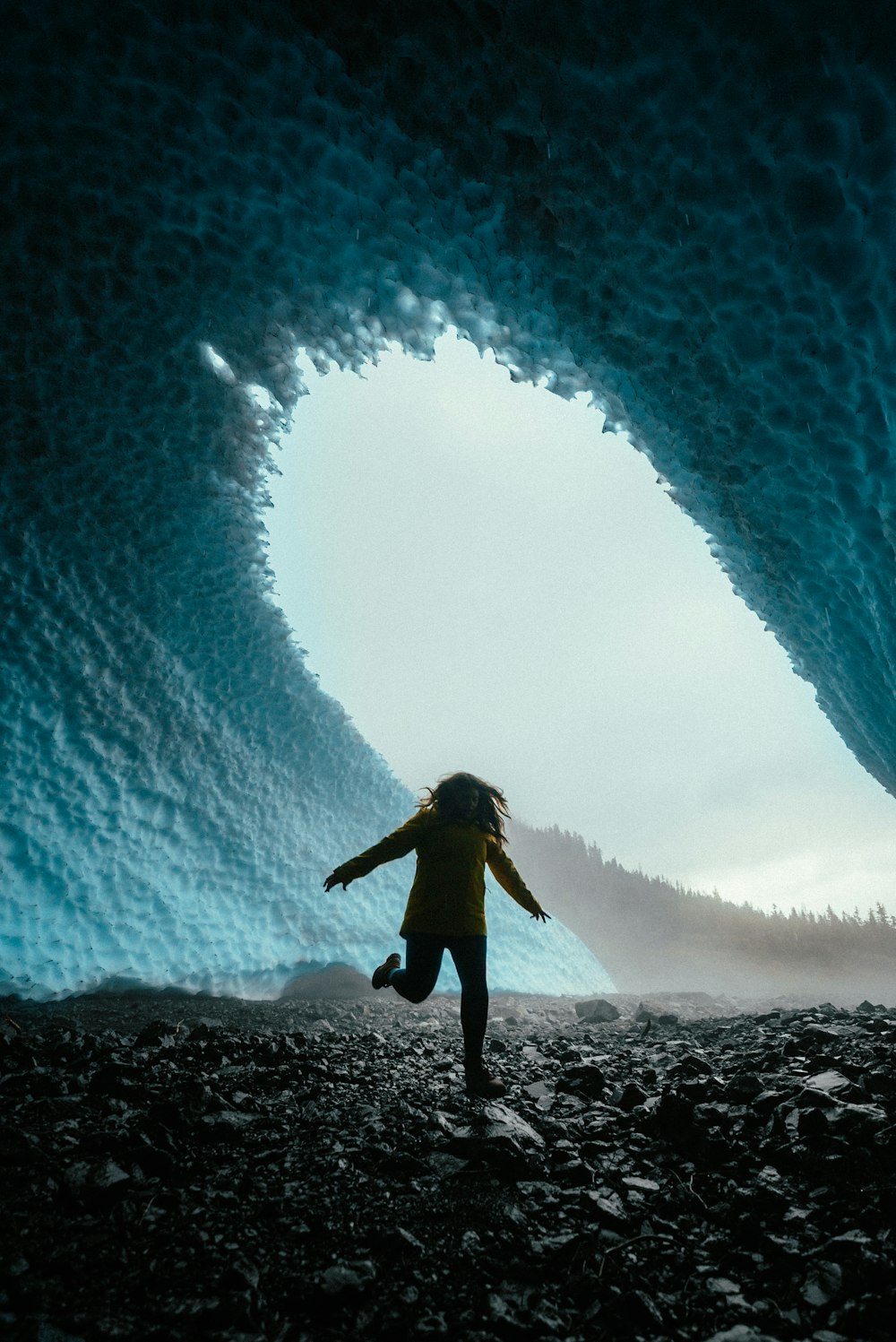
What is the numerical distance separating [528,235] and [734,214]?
1387 mm

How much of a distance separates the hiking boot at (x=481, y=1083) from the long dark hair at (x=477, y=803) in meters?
1.37

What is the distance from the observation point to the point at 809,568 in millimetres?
5281

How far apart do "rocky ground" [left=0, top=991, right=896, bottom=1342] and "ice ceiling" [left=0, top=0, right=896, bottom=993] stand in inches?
152

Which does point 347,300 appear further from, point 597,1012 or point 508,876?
point 597,1012

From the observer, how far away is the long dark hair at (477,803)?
13.5 ft

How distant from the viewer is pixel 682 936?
179 feet

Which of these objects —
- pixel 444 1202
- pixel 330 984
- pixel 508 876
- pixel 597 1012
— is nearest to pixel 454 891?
pixel 508 876

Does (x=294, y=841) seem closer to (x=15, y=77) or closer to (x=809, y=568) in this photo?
(x=809, y=568)

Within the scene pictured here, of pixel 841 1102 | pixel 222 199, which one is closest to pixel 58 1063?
pixel 841 1102

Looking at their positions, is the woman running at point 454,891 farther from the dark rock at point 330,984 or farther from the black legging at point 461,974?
the dark rock at point 330,984

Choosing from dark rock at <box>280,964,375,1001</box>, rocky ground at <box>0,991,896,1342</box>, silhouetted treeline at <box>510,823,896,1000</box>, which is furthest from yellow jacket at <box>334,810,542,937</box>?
silhouetted treeline at <box>510,823,896,1000</box>

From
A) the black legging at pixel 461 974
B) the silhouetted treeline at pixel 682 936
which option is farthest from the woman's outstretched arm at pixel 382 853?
the silhouetted treeline at pixel 682 936

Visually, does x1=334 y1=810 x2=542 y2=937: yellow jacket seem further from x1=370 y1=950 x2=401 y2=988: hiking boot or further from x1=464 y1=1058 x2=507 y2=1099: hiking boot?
x1=464 y1=1058 x2=507 y2=1099: hiking boot

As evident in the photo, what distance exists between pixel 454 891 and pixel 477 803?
0.67m
